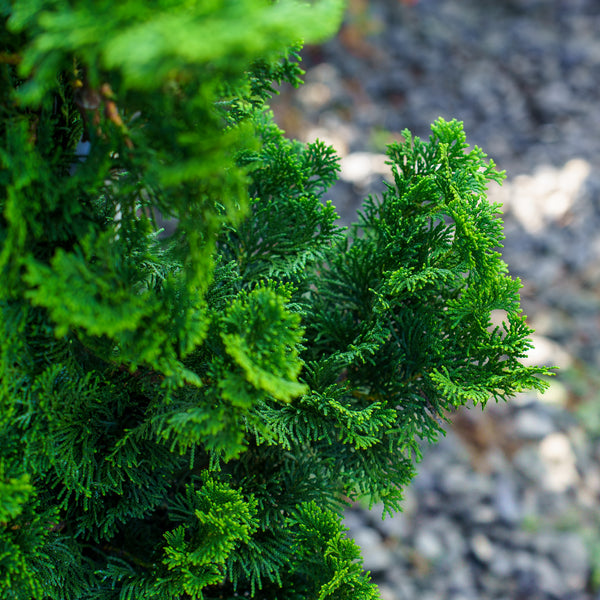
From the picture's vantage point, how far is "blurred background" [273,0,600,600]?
2.24m

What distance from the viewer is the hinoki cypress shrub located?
0.68 meters

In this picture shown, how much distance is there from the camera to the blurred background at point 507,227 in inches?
88.4

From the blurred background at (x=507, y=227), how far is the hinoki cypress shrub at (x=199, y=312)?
4.50ft

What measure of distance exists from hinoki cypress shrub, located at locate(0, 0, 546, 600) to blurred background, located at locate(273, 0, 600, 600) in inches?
54.0

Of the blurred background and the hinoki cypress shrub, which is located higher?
the blurred background

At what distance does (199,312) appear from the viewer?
0.83 m

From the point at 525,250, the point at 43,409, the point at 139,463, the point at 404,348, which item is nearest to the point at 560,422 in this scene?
the point at 525,250

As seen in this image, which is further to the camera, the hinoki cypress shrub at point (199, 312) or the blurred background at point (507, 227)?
the blurred background at point (507, 227)

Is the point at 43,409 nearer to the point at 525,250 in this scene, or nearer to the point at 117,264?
the point at 117,264

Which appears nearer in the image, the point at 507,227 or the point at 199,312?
the point at 199,312

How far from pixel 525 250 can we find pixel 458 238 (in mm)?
2394

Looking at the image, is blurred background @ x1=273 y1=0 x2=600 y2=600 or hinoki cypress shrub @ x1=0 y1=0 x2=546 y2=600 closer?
hinoki cypress shrub @ x1=0 y1=0 x2=546 y2=600

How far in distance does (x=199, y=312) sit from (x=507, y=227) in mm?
2761

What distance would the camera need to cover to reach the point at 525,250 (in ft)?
10.2
